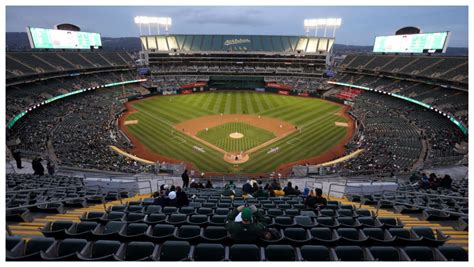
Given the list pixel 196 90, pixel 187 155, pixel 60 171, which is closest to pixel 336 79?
pixel 196 90

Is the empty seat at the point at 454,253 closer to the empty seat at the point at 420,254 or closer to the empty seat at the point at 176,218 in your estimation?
the empty seat at the point at 420,254

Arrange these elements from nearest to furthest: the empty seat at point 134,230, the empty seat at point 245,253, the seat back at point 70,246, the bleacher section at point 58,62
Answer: the empty seat at point 245,253 < the seat back at point 70,246 < the empty seat at point 134,230 < the bleacher section at point 58,62

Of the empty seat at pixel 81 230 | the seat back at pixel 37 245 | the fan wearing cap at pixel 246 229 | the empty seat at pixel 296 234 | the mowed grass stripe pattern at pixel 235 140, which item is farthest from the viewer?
the mowed grass stripe pattern at pixel 235 140

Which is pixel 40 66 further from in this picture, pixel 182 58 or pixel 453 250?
Answer: pixel 453 250

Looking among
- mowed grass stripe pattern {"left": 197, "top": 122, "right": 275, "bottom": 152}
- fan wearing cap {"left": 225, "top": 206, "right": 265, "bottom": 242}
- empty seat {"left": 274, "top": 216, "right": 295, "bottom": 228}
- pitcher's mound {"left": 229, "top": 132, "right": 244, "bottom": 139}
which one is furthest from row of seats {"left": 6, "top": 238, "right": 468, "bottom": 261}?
pitcher's mound {"left": 229, "top": 132, "right": 244, "bottom": 139}

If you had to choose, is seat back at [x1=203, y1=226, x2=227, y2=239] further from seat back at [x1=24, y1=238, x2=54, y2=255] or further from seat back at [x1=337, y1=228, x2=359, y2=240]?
seat back at [x1=24, y1=238, x2=54, y2=255]

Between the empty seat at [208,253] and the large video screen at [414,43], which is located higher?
the large video screen at [414,43]

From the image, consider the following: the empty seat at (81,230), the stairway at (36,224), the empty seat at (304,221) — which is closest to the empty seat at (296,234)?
the empty seat at (304,221)
